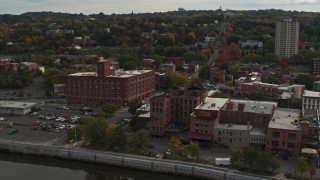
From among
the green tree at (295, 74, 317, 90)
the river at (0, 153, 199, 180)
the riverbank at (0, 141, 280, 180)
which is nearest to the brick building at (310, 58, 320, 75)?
the green tree at (295, 74, 317, 90)

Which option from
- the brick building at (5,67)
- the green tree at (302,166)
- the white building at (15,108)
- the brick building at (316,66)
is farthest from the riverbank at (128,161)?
the brick building at (316,66)

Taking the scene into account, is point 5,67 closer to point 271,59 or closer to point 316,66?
point 271,59

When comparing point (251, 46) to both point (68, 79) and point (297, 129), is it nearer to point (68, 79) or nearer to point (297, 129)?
point (68, 79)

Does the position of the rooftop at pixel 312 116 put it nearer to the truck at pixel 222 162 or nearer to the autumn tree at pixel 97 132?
the truck at pixel 222 162

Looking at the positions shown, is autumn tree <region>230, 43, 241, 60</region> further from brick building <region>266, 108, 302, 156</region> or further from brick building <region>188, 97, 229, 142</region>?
brick building <region>266, 108, 302, 156</region>

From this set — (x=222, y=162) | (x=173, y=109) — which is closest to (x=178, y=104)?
(x=173, y=109)

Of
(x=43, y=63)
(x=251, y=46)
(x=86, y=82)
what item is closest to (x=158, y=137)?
(x=86, y=82)
